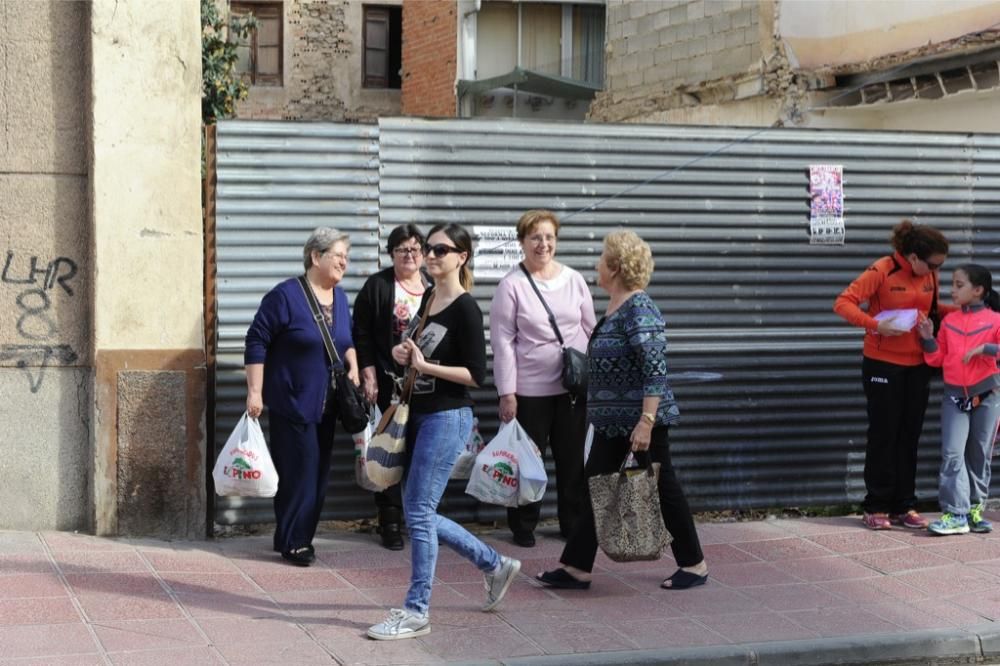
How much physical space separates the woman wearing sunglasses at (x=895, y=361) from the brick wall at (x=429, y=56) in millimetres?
15158

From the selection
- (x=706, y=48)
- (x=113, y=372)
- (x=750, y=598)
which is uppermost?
(x=706, y=48)

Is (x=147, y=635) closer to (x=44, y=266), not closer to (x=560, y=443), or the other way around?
(x=44, y=266)

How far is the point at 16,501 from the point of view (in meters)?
8.11

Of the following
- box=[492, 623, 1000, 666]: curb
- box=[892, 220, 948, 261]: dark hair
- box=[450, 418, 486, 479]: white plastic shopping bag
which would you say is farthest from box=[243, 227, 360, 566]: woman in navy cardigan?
box=[892, 220, 948, 261]: dark hair

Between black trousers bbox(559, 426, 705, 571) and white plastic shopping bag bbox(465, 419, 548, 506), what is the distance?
621 millimetres

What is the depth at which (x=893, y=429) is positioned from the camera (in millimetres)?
A: 8703

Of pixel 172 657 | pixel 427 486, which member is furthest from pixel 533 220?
pixel 172 657

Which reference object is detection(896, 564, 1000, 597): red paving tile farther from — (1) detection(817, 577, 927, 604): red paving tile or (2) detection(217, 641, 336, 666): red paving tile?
(2) detection(217, 641, 336, 666): red paving tile

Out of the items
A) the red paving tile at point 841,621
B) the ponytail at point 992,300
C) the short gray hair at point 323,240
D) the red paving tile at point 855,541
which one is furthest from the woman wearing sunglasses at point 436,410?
the ponytail at point 992,300

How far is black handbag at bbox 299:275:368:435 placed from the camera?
763 cm

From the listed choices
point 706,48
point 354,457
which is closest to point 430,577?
point 354,457

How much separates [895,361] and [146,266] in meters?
4.64

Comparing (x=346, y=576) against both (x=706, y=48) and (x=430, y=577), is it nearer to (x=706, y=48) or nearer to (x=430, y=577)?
(x=430, y=577)

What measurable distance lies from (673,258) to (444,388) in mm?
3252
